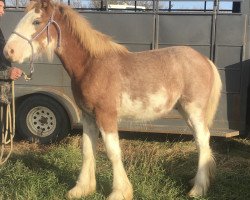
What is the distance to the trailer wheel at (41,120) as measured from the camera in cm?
628

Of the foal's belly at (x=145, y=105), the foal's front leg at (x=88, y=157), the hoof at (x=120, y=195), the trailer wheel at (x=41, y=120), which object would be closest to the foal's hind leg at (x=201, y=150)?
the foal's belly at (x=145, y=105)

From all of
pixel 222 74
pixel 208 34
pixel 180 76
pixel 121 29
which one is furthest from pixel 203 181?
pixel 121 29

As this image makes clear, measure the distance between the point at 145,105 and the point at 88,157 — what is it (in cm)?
85

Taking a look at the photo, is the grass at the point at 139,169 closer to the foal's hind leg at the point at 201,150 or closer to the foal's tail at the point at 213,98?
the foal's hind leg at the point at 201,150

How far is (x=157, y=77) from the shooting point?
13.4 ft

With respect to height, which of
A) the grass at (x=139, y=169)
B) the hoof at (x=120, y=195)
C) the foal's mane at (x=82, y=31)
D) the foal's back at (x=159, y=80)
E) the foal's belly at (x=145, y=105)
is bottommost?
the grass at (x=139, y=169)

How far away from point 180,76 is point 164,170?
124 centimetres

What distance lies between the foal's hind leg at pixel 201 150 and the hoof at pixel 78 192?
109 cm

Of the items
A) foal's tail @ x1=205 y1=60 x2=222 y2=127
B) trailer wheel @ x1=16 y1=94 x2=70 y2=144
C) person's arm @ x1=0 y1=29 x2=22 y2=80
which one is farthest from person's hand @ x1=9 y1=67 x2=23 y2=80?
trailer wheel @ x1=16 y1=94 x2=70 y2=144

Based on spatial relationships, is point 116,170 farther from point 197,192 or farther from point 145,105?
point 197,192

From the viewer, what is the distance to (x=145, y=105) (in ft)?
13.3

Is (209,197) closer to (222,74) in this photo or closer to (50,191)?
(50,191)

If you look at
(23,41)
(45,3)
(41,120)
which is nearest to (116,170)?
(23,41)

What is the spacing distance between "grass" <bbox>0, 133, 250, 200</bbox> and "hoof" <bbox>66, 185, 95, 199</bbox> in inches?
3.6
